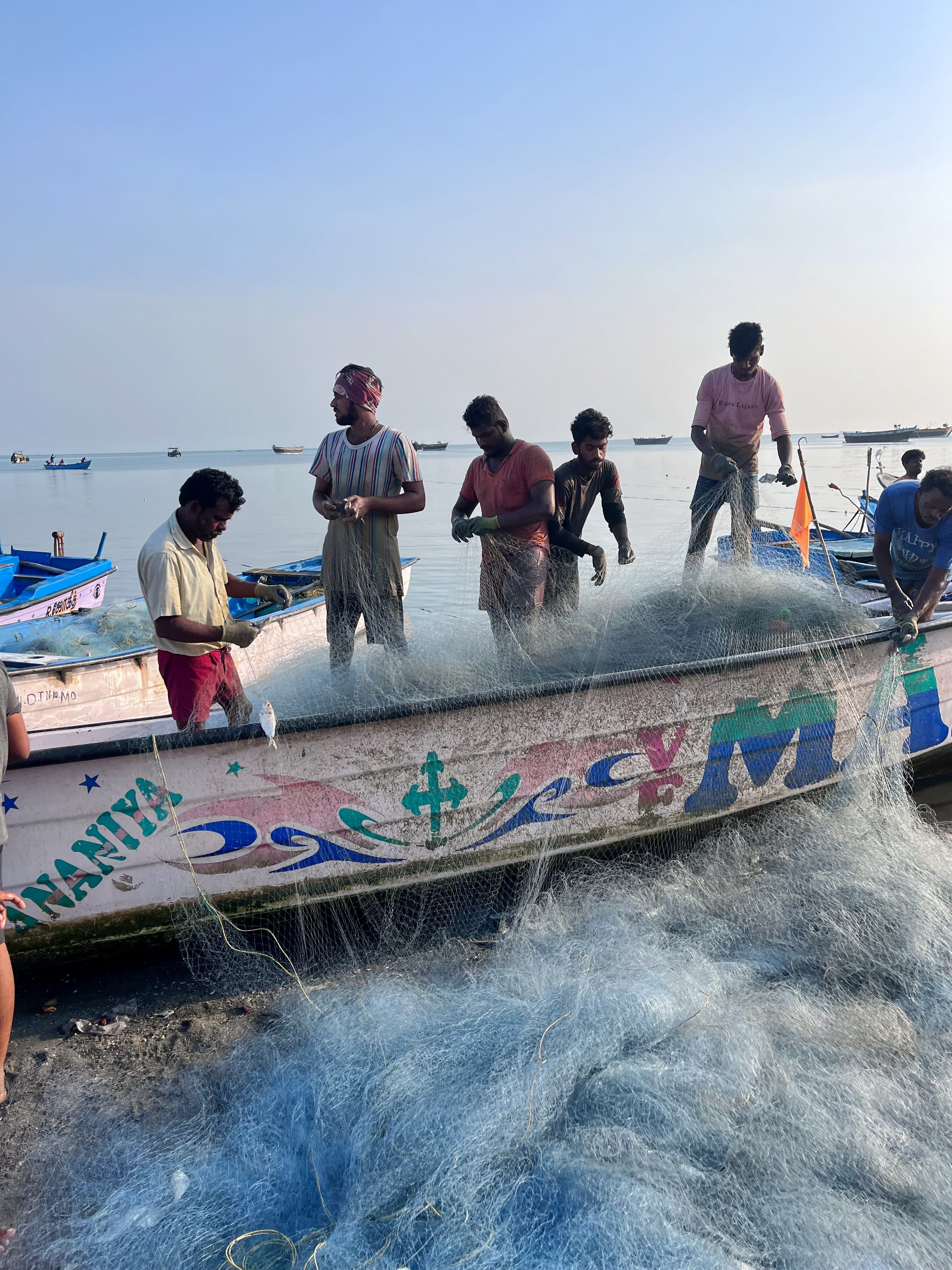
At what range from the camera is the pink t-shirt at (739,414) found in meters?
5.35

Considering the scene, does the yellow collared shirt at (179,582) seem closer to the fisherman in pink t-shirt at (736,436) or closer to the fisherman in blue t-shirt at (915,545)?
the fisherman in pink t-shirt at (736,436)

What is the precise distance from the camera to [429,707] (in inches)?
137

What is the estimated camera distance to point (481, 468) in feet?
14.7

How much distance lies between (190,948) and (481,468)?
9.21 ft

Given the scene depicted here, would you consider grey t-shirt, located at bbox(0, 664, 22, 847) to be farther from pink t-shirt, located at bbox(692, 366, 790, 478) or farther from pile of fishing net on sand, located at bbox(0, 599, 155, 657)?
pile of fishing net on sand, located at bbox(0, 599, 155, 657)

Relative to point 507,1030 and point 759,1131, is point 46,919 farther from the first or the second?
point 759,1131

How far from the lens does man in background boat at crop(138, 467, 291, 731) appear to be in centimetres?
317

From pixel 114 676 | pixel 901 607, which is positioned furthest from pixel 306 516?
pixel 901 607

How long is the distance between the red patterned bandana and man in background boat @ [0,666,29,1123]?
6.89ft

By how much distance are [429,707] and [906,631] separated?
2723 mm

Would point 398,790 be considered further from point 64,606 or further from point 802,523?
point 64,606

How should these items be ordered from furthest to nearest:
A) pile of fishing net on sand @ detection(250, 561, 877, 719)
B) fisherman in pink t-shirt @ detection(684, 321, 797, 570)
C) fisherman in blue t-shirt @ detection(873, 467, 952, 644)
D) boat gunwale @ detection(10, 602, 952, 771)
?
fisherman in pink t-shirt @ detection(684, 321, 797, 570)
fisherman in blue t-shirt @ detection(873, 467, 952, 644)
pile of fishing net on sand @ detection(250, 561, 877, 719)
boat gunwale @ detection(10, 602, 952, 771)

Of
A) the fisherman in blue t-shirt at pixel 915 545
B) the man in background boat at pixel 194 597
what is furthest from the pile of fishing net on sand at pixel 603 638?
the man in background boat at pixel 194 597

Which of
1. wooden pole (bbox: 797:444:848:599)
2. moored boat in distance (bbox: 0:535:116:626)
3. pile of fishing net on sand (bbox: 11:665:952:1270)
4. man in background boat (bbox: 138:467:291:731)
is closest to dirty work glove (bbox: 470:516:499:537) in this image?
man in background boat (bbox: 138:467:291:731)
